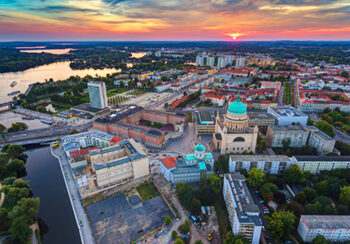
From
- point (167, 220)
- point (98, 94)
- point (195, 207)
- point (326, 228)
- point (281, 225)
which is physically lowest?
Result: point (167, 220)

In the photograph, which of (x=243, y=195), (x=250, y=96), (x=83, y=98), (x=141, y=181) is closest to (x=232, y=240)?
(x=243, y=195)

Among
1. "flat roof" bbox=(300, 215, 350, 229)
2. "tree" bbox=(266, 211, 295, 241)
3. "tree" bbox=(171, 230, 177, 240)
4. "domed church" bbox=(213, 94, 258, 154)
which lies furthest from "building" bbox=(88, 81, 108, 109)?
"flat roof" bbox=(300, 215, 350, 229)

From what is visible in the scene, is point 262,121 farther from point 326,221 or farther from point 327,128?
point 326,221

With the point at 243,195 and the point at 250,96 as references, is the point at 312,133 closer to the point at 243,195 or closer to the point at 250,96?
the point at 243,195

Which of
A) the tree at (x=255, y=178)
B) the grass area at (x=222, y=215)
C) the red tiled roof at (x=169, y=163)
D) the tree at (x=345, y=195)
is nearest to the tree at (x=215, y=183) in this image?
the grass area at (x=222, y=215)

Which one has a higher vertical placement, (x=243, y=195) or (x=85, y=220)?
(x=243, y=195)

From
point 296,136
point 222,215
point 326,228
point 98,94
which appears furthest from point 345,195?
point 98,94
